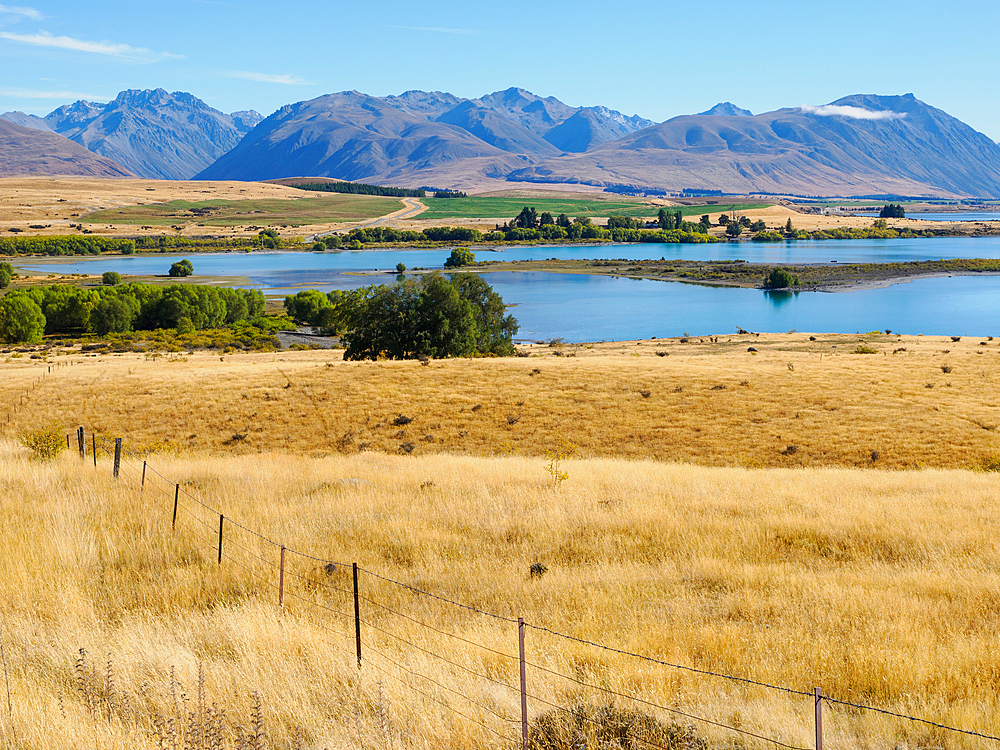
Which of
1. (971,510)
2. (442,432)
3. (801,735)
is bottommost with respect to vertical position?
(442,432)

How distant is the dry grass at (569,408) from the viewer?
2573cm

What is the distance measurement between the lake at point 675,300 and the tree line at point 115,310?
25.3m

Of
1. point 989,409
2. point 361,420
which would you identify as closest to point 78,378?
point 361,420

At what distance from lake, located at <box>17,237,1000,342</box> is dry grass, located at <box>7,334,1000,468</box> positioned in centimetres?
4861

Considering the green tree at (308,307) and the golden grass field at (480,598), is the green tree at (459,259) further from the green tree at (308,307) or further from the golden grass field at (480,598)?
the golden grass field at (480,598)

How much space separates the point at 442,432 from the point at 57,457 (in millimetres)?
14012

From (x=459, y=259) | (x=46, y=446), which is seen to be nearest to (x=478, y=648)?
(x=46, y=446)

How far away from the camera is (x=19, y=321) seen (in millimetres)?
84375

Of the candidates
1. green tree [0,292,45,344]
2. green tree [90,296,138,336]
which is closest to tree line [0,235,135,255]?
green tree [90,296,138,336]

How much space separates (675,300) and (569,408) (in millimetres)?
89577

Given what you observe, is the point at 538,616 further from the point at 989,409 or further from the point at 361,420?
the point at 989,409

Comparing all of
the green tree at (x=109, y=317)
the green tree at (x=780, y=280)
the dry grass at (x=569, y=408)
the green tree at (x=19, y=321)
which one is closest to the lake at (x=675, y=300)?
the green tree at (x=780, y=280)

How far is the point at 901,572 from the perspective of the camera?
8.70 metres

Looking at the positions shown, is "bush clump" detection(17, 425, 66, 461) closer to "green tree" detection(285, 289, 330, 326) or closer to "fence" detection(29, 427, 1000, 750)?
"fence" detection(29, 427, 1000, 750)
